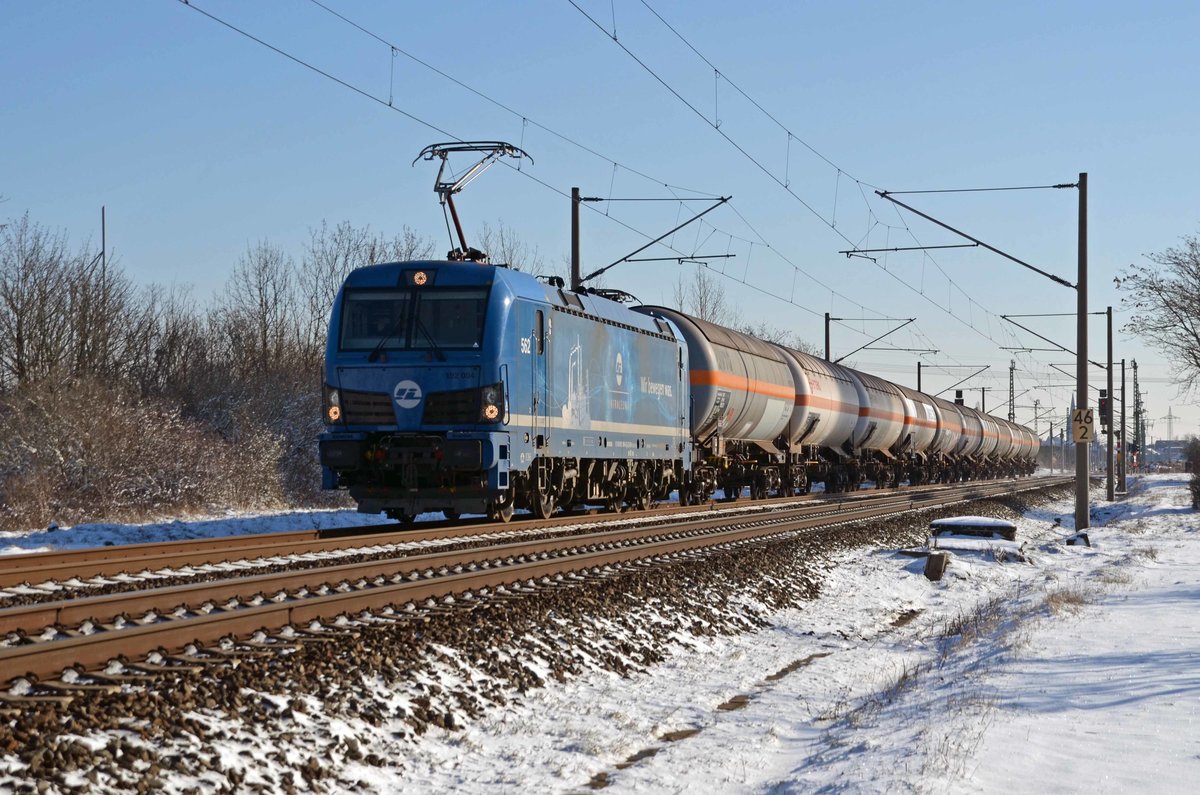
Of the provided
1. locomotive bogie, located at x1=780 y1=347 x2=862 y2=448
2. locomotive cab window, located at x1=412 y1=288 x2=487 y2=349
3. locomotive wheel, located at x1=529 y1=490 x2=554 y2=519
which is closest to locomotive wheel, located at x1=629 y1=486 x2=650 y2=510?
locomotive wheel, located at x1=529 y1=490 x2=554 y2=519

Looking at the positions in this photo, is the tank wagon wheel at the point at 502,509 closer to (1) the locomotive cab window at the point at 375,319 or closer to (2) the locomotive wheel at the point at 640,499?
(1) the locomotive cab window at the point at 375,319

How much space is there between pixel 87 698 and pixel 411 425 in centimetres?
1064

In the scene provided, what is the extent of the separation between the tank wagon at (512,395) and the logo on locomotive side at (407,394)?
0.01 m

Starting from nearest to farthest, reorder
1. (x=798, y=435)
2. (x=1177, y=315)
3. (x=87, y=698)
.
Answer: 1. (x=87, y=698)
2. (x=798, y=435)
3. (x=1177, y=315)

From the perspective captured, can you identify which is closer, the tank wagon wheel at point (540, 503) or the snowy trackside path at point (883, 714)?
the snowy trackside path at point (883, 714)

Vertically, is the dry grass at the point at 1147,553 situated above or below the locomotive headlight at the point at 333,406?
below

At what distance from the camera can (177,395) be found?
36781 millimetres

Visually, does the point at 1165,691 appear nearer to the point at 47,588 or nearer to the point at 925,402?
the point at 47,588

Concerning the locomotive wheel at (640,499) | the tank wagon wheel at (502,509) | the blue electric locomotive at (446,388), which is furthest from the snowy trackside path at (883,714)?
the locomotive wheel at (640,499)

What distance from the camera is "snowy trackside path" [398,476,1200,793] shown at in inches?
251

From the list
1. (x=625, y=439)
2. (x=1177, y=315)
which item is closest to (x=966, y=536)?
(x=625, y=439)

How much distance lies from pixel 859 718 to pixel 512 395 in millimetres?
9472

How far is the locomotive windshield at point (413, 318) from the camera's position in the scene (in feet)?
55.6

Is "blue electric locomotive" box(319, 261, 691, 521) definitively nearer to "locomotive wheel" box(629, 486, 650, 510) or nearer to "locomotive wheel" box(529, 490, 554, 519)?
"locomotive wheel" box(529, 490, 554, 519)
